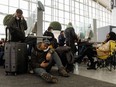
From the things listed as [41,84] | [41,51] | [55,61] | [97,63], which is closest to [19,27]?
[41,51]

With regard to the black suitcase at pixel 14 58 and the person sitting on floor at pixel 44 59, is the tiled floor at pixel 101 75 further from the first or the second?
the black suitcase at pixel 14 58

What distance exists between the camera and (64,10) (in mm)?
24703

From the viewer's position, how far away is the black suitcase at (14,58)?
227 inches

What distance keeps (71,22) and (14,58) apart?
630cm

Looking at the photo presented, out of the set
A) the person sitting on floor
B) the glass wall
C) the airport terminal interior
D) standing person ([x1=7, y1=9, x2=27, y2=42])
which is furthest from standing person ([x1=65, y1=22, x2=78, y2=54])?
the glass wall

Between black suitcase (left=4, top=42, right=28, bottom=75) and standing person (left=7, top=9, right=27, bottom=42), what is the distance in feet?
0.76

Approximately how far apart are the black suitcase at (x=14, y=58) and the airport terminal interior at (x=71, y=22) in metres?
0.19

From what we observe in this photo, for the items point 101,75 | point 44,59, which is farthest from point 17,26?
point 101,75

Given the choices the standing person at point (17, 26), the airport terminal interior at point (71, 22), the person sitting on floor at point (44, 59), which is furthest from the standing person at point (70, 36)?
the person sitting on floor at point (44, 59)

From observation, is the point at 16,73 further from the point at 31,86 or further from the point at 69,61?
the point at 31,86

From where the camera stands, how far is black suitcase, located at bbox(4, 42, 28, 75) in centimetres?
577

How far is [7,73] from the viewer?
19.4 ft

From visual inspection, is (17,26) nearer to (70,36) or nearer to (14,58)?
(14,58)

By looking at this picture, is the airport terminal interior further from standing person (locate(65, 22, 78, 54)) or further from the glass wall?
standing person (locate(65, 22, 78, 54))
